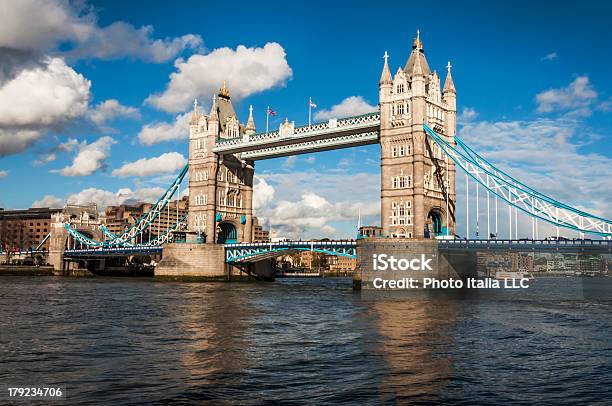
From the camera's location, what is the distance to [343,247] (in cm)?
7081

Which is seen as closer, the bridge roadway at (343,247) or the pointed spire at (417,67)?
the bridge roadway at (343,247)

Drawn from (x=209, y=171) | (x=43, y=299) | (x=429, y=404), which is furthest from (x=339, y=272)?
(x=429, y=404)

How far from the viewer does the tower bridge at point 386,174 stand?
62906mm

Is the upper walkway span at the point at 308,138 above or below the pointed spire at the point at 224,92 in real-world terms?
below

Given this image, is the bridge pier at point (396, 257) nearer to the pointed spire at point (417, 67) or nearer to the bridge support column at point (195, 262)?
the pointed spire at point (417, 67)

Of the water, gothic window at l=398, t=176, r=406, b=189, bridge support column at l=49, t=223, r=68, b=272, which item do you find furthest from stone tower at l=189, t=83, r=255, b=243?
the water

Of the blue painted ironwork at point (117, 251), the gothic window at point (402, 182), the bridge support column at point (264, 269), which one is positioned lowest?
the bridge support column at point (264, 269)

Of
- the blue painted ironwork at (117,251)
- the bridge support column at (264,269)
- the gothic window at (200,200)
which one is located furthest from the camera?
the blue painted ironwork at (117,251)

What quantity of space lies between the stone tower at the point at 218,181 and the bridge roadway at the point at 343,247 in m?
6.76

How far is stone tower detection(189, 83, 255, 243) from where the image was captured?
90.4 meters

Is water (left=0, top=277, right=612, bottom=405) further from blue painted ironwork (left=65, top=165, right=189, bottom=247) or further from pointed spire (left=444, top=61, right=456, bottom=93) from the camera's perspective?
blue painted ironwork (left=65, top=165, right=189, bottom=247)

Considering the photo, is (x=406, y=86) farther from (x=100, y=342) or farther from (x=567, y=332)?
(x=100, y=342)

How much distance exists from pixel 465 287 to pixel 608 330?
38.5 meters

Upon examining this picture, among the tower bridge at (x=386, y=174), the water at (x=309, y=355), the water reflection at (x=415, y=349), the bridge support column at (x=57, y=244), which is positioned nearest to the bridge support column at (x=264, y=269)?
the tower bridge at (x=386, y=174)
